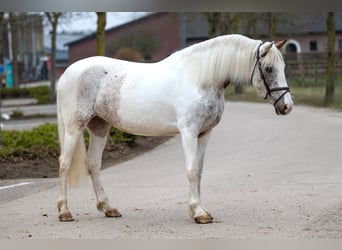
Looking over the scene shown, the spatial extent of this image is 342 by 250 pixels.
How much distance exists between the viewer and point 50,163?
15.9 meters

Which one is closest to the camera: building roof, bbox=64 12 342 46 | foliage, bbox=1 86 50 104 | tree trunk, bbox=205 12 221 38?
tree trunk, bbox=205 12 221 38

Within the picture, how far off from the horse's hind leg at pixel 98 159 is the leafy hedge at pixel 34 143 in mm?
6582

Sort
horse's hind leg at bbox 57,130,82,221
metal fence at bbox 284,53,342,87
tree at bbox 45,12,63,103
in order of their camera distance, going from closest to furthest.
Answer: horse's hind leg at bbox 57,130,82,221, tree at bbox 45,12,63,103, metal fence at bbox 284,53,342,87

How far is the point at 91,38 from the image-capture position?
2564 inches

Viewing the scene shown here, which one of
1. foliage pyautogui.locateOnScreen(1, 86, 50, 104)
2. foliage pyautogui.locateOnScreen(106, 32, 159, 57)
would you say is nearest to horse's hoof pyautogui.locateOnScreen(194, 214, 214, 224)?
foliage pyautogui.locateOnScreen(1, 86, 50, 104)

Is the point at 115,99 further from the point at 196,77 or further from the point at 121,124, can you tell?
the point at 196,77

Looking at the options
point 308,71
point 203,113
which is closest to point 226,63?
point 203,113

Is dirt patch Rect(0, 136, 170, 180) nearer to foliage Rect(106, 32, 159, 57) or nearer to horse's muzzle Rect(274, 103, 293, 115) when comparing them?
horse's muzzle Rect(274, 103, 293, 115)

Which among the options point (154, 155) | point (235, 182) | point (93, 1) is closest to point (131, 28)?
point (154, 155)

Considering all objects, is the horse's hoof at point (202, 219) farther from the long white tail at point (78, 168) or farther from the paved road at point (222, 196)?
the long white tail at point (78, 168)

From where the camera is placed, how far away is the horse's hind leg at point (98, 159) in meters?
9.68

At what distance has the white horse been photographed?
889 centimetres

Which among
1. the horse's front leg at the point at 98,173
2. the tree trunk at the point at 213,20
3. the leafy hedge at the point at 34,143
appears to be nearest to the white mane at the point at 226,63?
the horse's front leg at the point at 98,173

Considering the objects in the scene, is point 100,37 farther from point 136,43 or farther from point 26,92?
point 136,43
